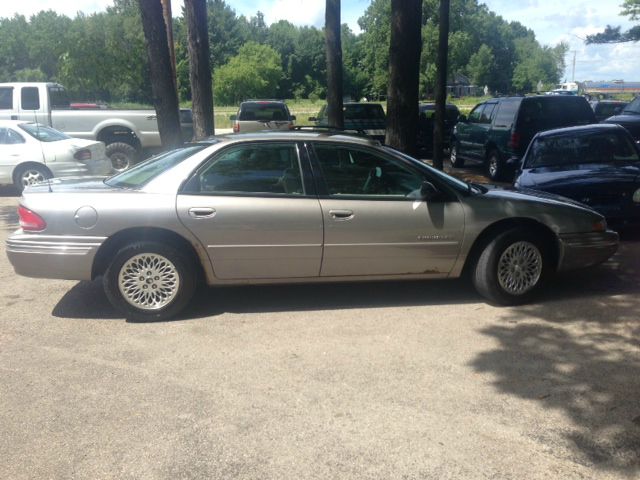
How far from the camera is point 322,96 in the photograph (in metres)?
86.9

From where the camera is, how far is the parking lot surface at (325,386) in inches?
120

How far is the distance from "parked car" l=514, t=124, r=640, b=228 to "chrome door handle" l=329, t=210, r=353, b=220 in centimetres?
367

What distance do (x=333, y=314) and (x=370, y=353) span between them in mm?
866

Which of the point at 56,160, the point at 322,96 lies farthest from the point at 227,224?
the point at 322,96

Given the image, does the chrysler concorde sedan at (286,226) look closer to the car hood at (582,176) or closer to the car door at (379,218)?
the car door at (379,218)

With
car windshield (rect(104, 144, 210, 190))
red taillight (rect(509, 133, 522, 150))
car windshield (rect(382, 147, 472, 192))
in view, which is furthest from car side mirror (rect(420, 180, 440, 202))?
red taillight (rect(509, 133, 522, 150))

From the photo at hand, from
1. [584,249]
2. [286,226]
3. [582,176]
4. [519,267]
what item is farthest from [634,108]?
[286,226]

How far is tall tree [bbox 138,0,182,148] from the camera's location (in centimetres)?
834

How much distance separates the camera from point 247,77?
69.9 m

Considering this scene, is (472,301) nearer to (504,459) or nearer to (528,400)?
(528,400)

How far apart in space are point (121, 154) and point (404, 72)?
834cm

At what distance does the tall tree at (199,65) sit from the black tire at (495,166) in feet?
21.0

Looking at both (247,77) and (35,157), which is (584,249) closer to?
(35,157)

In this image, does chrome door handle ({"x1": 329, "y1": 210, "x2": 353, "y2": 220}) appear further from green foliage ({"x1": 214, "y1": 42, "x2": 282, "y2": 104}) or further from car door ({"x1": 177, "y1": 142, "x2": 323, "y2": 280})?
green foliage ({"x1": 214, "y1": 42, "x2": 282, "y2": 104})
